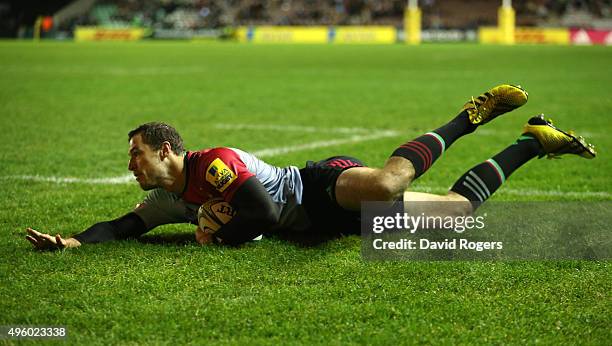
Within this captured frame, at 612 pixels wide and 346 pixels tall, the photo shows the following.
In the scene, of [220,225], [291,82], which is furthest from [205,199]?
[291,82]

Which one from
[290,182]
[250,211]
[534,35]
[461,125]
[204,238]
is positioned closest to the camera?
[250,211]

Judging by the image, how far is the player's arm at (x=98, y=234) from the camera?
15.2 feet

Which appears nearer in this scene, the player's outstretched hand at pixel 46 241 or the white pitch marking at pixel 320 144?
the player's outstretched hand at pixel 46 241

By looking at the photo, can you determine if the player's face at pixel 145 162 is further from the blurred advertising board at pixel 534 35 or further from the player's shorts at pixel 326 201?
the blurred advertising board at pixel 534 35

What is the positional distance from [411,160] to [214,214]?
48.4 inches

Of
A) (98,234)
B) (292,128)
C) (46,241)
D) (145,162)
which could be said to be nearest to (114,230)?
(98,234)

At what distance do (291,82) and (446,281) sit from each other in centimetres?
1505

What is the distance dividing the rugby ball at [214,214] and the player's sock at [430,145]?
1.06 metres

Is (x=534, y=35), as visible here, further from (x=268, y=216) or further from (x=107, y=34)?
(x=268, y=216)

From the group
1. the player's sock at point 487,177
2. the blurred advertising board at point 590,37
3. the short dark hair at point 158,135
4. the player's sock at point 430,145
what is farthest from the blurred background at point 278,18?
the short dark hair at point 158,135

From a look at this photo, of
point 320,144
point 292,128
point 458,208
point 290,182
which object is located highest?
point 290,182

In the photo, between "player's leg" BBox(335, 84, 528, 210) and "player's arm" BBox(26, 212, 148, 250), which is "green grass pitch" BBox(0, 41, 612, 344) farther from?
"player's leg" BBox(335, 84, 528, 210)

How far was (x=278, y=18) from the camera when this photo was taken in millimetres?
56281

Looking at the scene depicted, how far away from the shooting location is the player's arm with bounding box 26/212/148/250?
4625 millimetres
